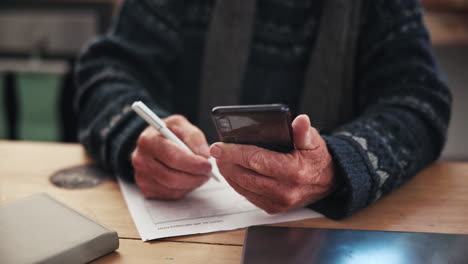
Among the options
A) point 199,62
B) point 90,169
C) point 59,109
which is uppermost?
point 199,62

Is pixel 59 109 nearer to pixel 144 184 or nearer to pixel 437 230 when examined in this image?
pixel 144 184

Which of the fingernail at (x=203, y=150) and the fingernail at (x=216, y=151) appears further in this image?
the fingernail at (x=203, y=150)

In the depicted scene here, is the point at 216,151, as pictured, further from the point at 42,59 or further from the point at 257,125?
the point at 42,59

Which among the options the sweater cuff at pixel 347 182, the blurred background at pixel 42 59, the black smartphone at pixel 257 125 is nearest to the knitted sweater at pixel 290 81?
the sweater cuff at pixel 347 182

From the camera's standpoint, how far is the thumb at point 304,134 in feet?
1.61

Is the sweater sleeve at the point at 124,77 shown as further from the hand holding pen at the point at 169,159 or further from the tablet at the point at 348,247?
the tablet at the point at 348,247

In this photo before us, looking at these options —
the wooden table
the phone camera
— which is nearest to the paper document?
the wooden table

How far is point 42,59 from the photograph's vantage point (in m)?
1.90

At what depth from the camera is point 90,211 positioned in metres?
0.58

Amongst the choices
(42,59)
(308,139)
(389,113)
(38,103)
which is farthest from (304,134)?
(42,59)

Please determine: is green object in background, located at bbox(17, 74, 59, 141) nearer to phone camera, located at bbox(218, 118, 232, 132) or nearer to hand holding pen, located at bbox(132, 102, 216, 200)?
hand holding pen, located at bbox(132, 102, 216, 200)

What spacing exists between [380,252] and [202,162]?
0.25 m

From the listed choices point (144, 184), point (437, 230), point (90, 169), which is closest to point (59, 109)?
point (90, 169)

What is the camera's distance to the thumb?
492 millimetres
